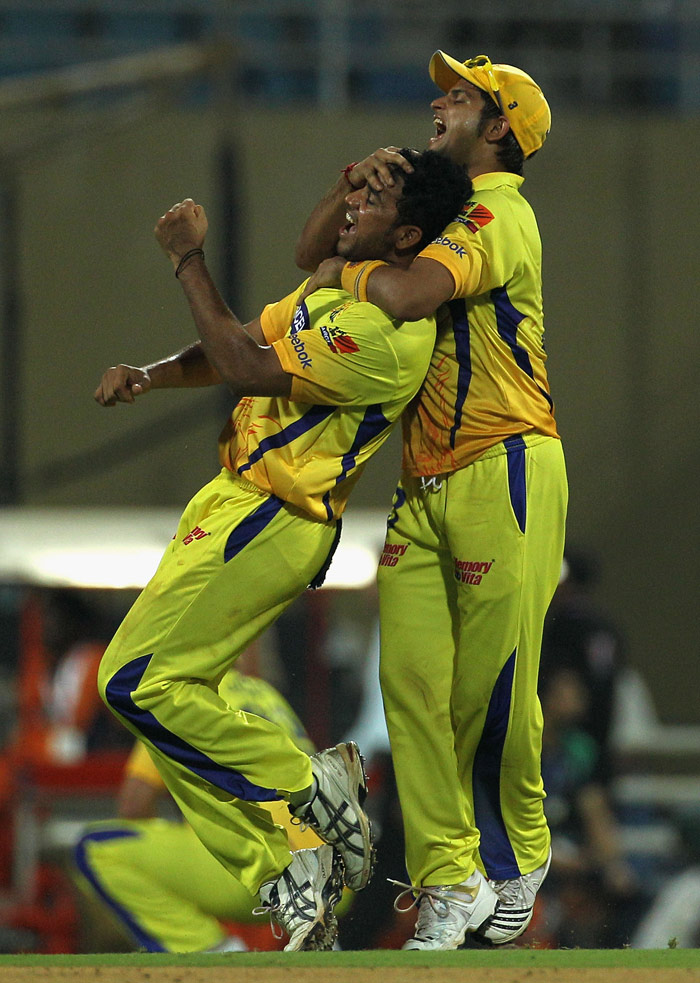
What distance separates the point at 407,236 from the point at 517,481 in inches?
28.0

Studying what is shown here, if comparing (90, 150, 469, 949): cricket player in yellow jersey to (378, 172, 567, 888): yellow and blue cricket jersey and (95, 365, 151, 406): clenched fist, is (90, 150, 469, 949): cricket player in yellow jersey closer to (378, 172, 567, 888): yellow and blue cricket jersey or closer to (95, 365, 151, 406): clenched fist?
(95, 365, 151, 406): clenched fist

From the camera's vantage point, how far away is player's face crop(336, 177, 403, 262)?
4.00 meters

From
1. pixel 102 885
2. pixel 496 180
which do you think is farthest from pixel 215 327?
pixel 102 885

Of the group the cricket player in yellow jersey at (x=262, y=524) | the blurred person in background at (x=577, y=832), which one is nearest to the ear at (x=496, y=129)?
the cricket player in yellow jersey at (x=262, y=524)

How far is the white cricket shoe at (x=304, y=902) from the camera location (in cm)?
409

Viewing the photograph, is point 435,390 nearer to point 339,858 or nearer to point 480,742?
point 480,742

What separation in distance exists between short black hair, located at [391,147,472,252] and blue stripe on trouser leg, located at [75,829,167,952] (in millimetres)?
3138

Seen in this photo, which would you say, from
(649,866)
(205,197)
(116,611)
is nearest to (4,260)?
(205,197)

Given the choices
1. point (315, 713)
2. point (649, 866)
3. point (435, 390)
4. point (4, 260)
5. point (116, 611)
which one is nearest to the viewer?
point (435, 390)

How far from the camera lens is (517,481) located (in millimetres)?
4047

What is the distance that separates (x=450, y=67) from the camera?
13.8 feet

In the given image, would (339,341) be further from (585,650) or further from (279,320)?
(585,650)

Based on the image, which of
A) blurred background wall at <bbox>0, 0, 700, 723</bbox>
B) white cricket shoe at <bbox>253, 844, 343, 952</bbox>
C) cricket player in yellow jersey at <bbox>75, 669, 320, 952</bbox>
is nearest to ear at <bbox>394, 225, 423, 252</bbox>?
white cricket shoe at <bbox>253, 844, 343, 952</bbox>

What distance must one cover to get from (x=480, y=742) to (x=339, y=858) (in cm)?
52
